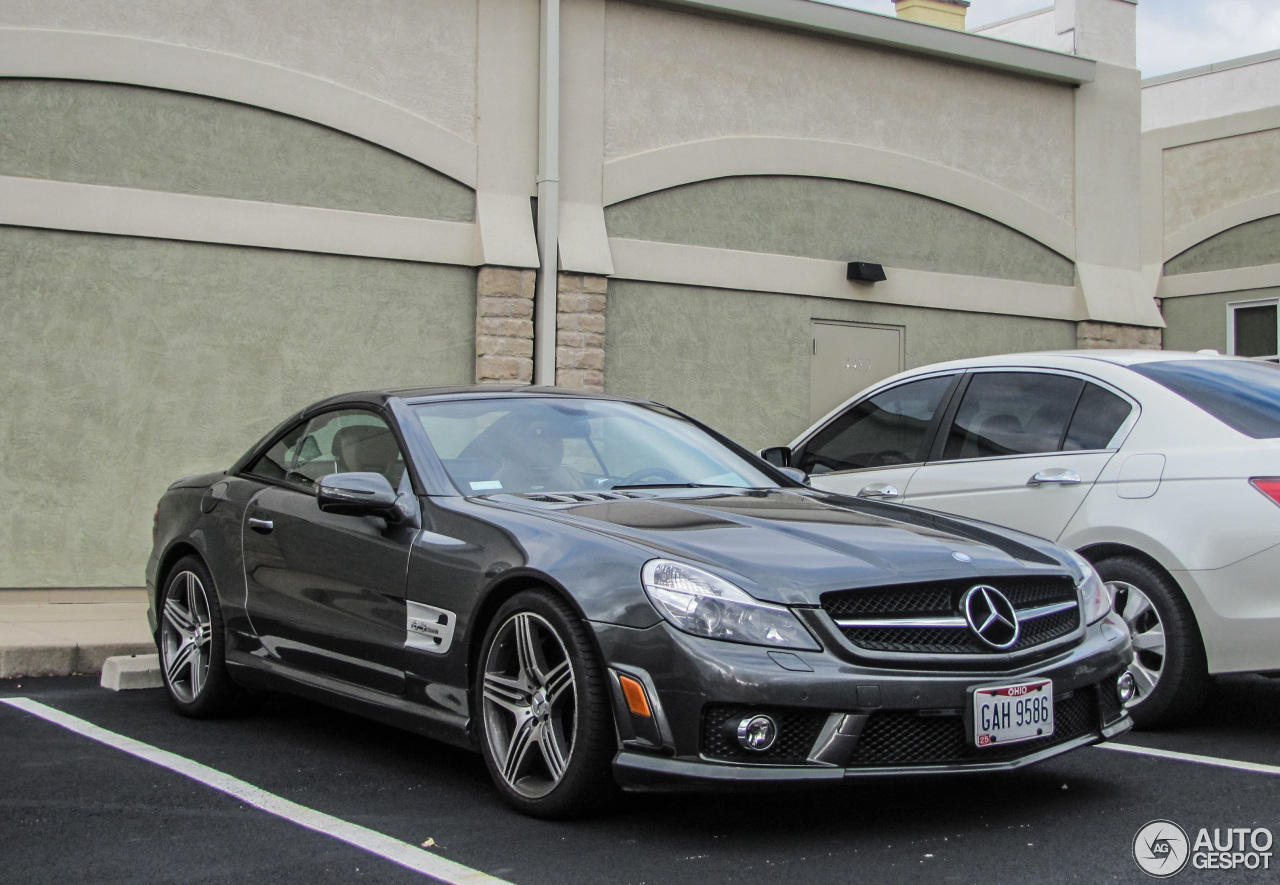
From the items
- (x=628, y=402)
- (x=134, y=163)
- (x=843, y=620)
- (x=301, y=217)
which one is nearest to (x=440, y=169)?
(x=301, y=217)

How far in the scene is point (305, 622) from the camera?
211 inches

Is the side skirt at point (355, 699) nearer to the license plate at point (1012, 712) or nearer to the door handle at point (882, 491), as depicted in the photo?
the license plate at point (1012, 712)

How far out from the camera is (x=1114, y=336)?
15.1m

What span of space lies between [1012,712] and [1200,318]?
17.2m

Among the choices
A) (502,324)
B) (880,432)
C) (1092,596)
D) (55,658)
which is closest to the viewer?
(1092,596)

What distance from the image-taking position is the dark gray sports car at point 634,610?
12.8 feet

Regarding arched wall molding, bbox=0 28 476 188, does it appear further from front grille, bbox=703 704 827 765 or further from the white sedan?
front grille, bbox=703 704 827 765

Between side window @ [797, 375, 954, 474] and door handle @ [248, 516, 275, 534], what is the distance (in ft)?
9.87

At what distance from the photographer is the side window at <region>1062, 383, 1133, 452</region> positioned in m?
6.19

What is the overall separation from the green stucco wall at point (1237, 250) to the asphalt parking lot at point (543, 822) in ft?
49.9

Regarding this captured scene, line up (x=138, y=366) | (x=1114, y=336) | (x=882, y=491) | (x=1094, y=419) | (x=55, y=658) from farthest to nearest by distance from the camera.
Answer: (x=1114, y=336), (x=138, y=366), (x=55, y=658), (x=882, y=491), (x=1094, y=419)

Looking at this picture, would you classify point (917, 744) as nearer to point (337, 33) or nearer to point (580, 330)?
point (580, 330)

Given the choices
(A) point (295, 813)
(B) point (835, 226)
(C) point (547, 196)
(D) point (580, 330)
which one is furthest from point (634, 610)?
(B) point (835, 226)

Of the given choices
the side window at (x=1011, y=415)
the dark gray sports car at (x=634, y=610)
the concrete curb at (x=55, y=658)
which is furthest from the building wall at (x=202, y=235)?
the side window at (x=1011, y=415)
